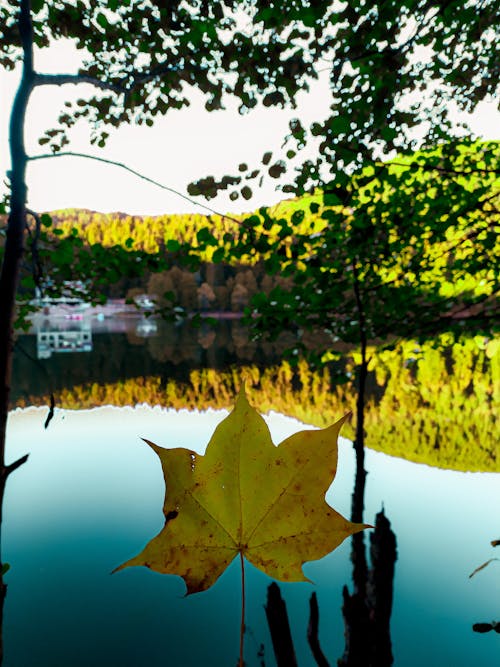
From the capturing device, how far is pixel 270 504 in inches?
28.9

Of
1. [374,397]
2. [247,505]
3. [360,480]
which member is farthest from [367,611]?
[374,397]

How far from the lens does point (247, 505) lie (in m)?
0.74

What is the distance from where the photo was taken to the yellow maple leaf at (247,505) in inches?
27.3

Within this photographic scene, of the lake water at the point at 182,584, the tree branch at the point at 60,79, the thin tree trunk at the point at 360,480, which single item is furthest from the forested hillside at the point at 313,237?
the lake water at the point at 182,584

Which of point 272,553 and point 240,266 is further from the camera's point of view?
point 240,266

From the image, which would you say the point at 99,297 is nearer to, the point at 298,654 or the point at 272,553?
the point at 272,553

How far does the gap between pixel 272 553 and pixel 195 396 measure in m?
35.5

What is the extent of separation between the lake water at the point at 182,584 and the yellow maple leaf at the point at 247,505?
27.2 feet

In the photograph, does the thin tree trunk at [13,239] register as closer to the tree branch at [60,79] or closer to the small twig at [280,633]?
the tree branch at [60,79]

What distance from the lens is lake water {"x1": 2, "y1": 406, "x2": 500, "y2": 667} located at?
11164 millimetres

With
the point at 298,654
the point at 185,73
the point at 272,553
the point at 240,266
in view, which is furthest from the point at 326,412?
the point at 240,266

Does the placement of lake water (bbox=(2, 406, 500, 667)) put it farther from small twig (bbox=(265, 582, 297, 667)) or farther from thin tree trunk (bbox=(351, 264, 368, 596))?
small twig (bbox=(265, 582, 297, 667))

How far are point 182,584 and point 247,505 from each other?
603 inches

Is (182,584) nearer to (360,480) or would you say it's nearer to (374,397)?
(360,480)
